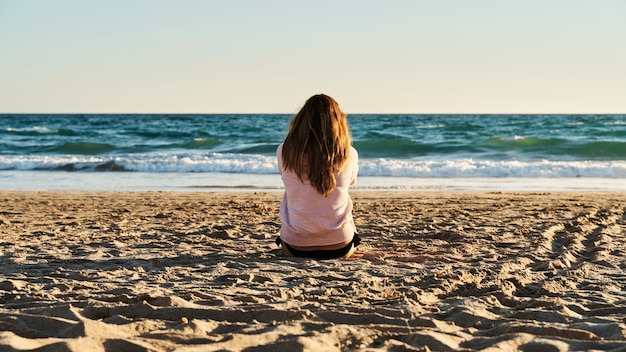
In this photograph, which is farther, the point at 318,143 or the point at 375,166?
the point at 375,166

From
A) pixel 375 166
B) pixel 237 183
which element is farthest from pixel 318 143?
pixel 375 166

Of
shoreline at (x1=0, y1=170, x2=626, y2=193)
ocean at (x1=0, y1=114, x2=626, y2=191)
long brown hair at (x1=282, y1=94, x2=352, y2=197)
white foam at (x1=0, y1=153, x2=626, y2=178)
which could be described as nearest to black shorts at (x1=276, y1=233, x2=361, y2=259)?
long brown hair at (x1=282, y1=94, x2=352, y2=197)

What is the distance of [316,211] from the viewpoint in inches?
193

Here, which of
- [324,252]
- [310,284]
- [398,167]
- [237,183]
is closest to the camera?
[310,284]

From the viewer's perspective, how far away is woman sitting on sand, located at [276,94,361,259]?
473 cm

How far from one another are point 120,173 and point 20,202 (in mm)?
6912

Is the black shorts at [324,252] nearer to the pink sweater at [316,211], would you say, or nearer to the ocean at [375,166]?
the pink sweater at [316,211]

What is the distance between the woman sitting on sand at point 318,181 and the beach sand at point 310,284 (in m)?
0.18

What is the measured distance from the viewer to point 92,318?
3.35 m

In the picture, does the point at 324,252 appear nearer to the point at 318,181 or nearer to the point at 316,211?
the point at 316,211

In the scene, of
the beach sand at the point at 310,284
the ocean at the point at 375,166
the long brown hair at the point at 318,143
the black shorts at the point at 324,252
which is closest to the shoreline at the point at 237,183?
the ocean at the point at 375,166

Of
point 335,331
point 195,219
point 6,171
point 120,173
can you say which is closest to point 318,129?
A: point 335,331

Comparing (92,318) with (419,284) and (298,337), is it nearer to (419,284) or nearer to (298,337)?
(298,337)

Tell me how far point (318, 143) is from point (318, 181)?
0.87ft
